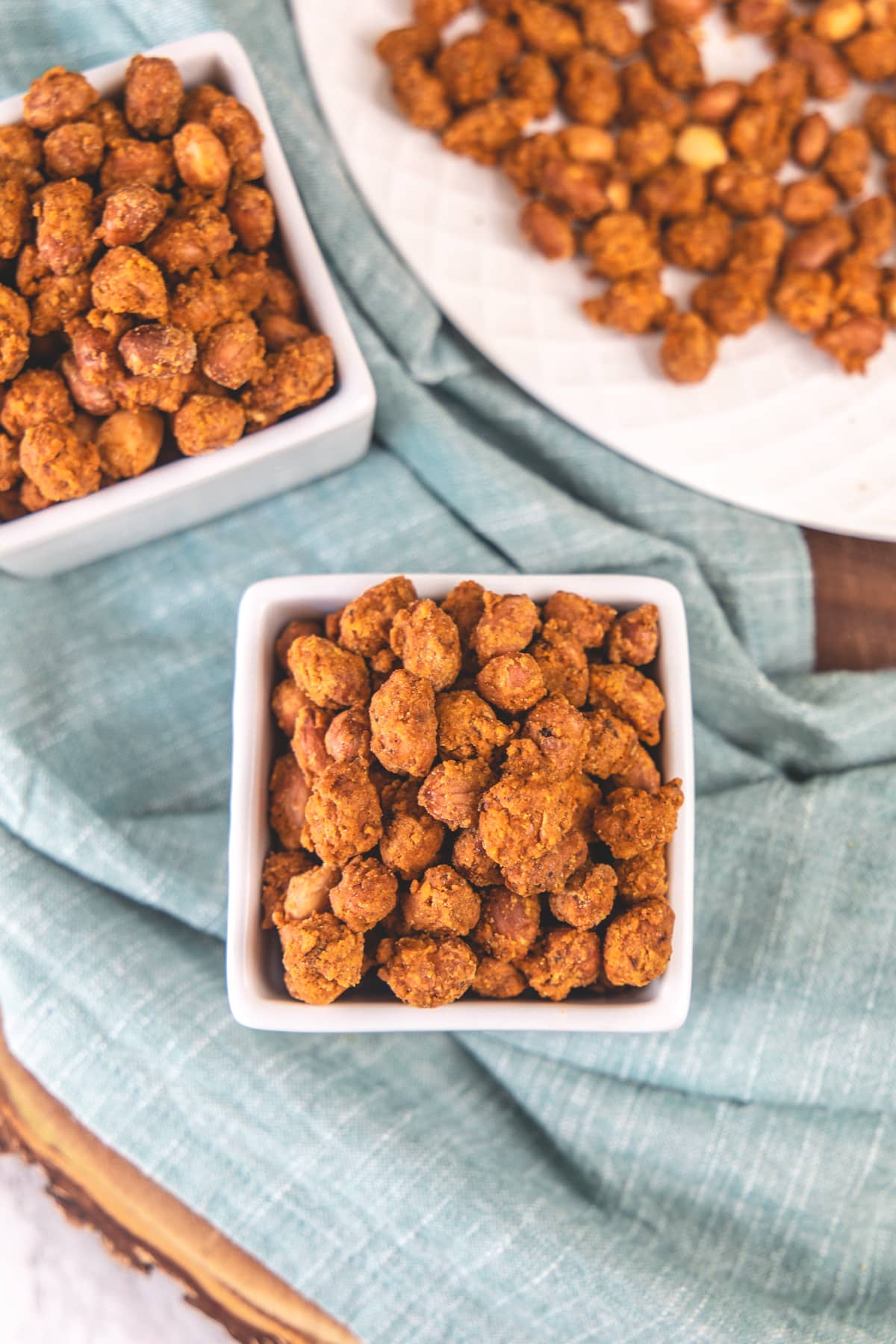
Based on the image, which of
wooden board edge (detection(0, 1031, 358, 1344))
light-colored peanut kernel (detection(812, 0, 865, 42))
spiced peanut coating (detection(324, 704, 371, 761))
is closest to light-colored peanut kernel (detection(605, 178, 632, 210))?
light-colored peanut kernel (detection(812, 0, 865, 42))

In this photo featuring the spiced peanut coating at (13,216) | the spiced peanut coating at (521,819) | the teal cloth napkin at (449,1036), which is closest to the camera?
the spiced peanut coating at (521,819)

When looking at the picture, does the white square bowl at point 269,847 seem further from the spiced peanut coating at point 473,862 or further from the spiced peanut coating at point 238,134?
the spiced peanut coating at point 238,134

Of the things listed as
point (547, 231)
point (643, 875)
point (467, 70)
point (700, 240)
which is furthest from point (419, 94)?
point (643, 875)

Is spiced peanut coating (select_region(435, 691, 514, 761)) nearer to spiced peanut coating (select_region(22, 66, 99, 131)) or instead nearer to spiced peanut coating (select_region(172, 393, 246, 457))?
spiced peanut coating (select_region(172, 393, 246, 457))

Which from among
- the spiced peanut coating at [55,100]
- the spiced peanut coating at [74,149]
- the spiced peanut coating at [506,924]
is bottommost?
the spiced peanut coating at [506,924]

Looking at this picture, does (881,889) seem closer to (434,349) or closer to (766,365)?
(766,365)

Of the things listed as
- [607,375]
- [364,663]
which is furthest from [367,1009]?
[607,375]

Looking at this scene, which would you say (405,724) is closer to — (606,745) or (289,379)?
(606,745)

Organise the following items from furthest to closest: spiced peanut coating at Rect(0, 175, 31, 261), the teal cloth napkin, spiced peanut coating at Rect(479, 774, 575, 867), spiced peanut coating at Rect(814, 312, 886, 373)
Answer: spiced peanut coating at Rect(814, 312, 886, 373) < the teal cloth napkin < spiced peanut coating at Rect(0, 175, 31, 261) < spiced peanut coating at Rect(479, 774, 575, 867)

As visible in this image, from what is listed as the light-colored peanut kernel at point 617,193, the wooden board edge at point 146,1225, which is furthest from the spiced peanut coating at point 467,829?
the light-colored peanut kernel at point 617,193
